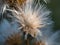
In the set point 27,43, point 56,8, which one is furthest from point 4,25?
point 56,8

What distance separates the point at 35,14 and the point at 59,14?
347mm

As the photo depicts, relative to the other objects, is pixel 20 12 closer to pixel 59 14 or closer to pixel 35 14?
pixel 35 14

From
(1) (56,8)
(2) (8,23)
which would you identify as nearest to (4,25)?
(2) (8,23)

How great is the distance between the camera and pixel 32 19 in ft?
3.71

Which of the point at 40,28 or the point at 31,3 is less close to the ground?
the point at 31,3

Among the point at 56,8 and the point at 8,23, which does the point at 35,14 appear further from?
the point at 56,8

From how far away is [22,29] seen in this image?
1140mm

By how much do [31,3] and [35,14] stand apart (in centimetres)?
6

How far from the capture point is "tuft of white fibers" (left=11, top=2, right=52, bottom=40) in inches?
44.3

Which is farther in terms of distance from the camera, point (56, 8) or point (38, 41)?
point (56, 8)

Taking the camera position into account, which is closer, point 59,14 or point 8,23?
point 8,23

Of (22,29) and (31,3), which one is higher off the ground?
(31,3)

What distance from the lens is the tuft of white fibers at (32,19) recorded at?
44.3 inches

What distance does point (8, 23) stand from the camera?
1161 mm
